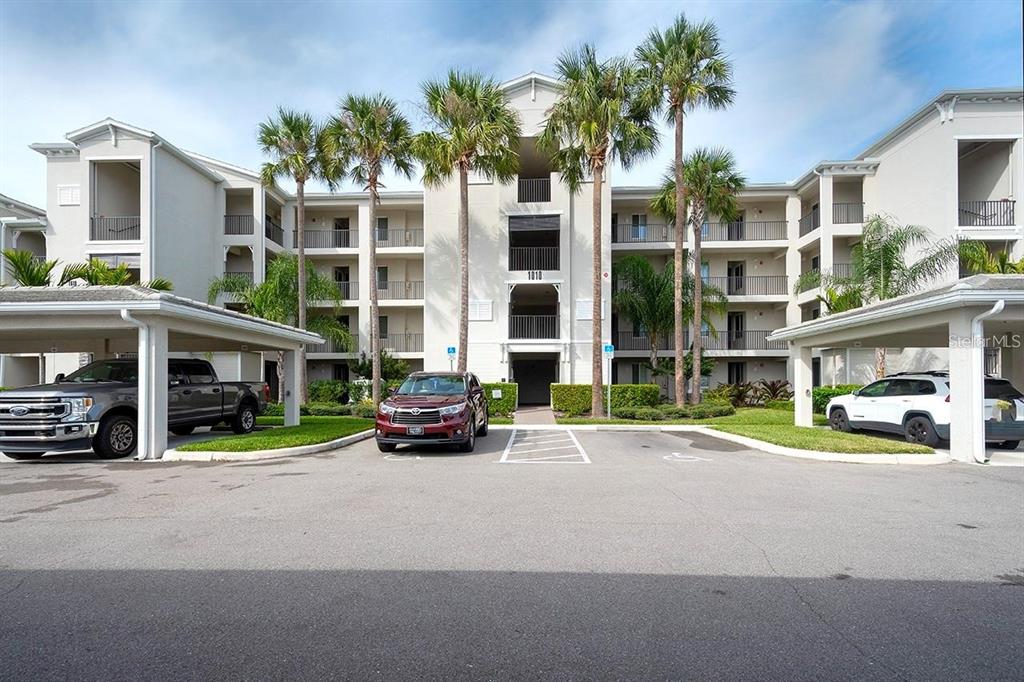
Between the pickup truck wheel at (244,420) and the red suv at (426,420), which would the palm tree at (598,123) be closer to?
the red suv at (426,420)

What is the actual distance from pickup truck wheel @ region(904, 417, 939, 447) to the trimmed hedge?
A: 10571 mm

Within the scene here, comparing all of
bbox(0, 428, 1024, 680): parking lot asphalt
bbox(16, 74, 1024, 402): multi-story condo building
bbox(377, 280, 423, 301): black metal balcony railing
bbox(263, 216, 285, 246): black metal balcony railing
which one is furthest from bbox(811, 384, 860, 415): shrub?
bbox(263, 216, 285, 246): black metal balcony railing

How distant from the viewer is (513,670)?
10.6ft

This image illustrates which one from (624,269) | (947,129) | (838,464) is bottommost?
(838,464)

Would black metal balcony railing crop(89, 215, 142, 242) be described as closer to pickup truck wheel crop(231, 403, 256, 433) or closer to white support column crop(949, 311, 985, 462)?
pickup truck wheel crop(231, 403, 256, 433)

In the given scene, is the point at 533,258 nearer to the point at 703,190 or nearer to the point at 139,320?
the point at 703,190

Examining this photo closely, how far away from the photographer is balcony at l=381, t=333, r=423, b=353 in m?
30.4

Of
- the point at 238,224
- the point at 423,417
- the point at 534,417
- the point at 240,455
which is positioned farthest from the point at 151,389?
the point at 238,224

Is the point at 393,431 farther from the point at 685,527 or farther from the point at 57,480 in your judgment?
the point at 685,527

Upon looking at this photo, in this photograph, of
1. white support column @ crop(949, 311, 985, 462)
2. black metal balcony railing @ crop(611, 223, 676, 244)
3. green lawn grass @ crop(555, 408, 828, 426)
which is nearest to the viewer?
white support column @ crop(949, 311, 985, 462)

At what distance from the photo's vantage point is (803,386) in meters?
17.5

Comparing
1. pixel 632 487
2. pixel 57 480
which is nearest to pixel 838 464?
pixel 632 487

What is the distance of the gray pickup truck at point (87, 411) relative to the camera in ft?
35.8

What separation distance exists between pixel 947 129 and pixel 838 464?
21.1 metres
